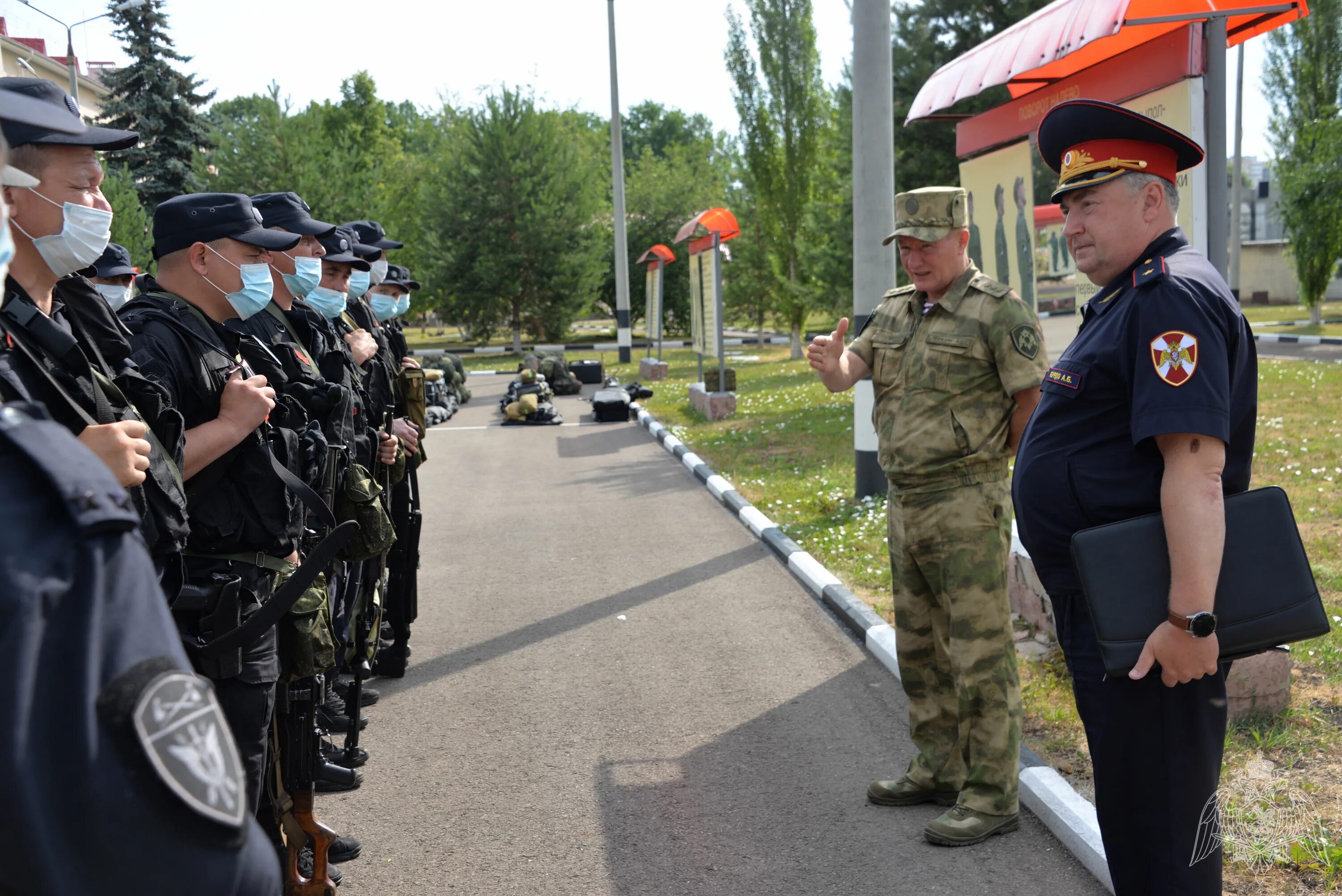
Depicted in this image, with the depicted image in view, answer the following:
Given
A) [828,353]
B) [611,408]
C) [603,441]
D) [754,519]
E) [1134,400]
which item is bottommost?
[754,519]

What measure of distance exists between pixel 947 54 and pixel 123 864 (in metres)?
22.5

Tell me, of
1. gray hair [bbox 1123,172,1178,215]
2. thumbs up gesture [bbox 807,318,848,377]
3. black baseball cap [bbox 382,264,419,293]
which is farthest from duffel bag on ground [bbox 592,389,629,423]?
gray hair [bbox 1123,172,1178,215]

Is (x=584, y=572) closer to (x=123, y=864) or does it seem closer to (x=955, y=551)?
(x=955, y=551)

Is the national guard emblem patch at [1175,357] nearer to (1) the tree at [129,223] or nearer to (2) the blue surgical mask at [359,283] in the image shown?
(2) the blue surgical mask at [359,283]

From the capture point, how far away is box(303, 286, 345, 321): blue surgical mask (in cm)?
540

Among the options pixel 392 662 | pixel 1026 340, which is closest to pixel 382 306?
pixel 392 662

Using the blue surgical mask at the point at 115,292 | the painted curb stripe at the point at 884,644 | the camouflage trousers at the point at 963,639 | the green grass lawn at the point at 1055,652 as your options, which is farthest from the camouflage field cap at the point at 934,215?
the blue surgical mask at the point at 115,292

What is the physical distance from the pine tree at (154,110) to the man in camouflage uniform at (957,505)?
3382cm

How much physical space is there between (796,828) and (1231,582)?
6.74 feet

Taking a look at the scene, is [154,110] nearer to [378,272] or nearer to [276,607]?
[378,272]

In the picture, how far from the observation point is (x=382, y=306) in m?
7.55

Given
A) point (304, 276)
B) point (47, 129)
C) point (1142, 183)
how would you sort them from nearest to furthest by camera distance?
1. point (47, 129)
2. point (1142, 183)
3. point (304, 276)

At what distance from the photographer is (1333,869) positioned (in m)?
3.25

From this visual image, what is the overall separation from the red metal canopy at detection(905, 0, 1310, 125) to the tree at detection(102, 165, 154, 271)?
2093cm
